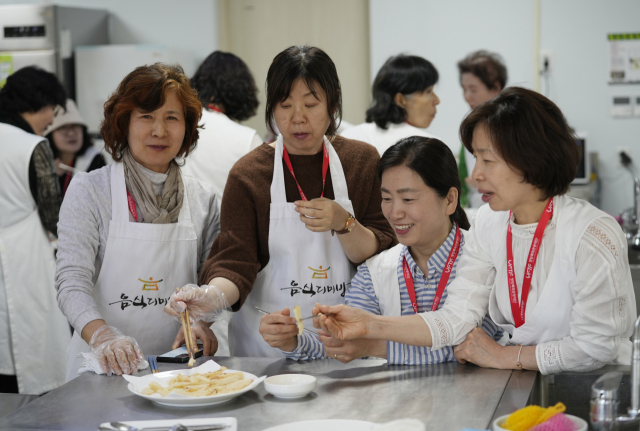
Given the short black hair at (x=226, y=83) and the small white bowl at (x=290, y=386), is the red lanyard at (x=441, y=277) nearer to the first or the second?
the small white bowl at (x=290, y=386)

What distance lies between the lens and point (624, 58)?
→ 180 inches

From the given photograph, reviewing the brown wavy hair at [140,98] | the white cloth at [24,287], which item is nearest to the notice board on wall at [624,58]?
the brown wavy hair at [140,98]

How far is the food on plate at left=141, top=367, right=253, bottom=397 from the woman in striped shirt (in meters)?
0.21

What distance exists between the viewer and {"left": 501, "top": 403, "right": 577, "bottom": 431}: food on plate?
122 cm

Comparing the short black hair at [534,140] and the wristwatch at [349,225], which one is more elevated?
the short black hair at [534,140]

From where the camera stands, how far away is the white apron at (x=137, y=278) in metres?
1.94

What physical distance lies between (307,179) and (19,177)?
170 cm

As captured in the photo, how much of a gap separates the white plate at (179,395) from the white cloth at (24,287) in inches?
72.6

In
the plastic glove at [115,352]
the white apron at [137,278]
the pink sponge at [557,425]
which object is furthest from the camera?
the white apron at [137,278]

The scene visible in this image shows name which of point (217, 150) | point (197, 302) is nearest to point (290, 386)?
point (197, 302)

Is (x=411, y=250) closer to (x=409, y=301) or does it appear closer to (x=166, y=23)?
(x=409, y=301)

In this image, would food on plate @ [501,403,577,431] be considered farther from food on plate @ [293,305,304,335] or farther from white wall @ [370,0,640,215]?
white wall @ [370,0,640,215]

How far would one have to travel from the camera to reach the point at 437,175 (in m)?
1.84

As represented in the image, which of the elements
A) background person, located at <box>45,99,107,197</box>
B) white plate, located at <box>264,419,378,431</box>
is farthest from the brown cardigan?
background person, located at <box>45,99,107,197</box>
